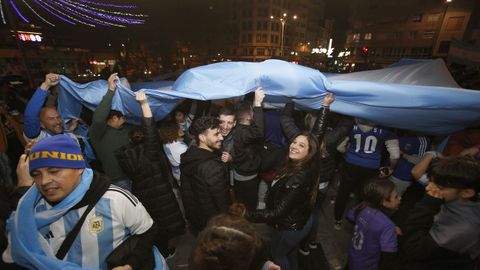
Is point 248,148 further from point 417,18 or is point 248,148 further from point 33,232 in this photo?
point 417,18

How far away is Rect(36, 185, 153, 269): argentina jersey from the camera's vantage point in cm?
155

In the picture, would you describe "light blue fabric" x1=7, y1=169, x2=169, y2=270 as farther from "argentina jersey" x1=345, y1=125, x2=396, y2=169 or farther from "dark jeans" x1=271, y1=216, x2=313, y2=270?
"argentina jersey" x1=345, y1=125, x2=396, y2=169

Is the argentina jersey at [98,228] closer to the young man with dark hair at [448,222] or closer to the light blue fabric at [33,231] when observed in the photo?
the light blue fabric at [33,231]

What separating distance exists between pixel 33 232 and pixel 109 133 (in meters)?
1.88

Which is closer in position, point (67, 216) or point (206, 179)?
point (67, 216)

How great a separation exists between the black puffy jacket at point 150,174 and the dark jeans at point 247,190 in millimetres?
943

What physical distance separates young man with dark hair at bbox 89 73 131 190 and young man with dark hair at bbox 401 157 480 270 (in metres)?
3.43

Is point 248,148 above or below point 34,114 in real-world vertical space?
below

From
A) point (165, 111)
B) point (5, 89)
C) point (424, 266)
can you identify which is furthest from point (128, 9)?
point (424, 266)

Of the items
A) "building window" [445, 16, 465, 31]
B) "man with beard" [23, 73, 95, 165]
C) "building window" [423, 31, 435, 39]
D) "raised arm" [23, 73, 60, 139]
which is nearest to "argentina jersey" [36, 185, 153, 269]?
"man with beard" [23, 73, 95, 165]

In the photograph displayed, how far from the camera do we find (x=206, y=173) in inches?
95.8

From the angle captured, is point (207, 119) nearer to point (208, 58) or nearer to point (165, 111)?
point (165, 111)

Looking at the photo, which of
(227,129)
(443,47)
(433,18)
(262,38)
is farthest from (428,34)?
(227,129)

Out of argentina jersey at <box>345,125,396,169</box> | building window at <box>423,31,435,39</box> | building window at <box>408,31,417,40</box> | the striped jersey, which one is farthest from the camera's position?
building window at <box>408,31,417,40</box>
